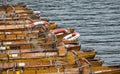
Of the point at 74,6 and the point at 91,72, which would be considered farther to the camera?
the point at 74,6

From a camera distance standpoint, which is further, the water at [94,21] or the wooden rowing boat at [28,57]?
the water at [94,21]

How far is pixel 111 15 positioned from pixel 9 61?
6279 cm

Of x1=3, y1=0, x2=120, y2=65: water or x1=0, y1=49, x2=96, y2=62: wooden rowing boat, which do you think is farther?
x1=3, y1=0, x2=120, y2=65: water

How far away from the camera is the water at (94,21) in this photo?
208 ft

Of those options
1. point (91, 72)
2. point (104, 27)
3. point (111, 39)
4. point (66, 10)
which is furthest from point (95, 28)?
point (91, 72)

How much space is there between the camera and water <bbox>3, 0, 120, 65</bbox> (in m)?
63.3

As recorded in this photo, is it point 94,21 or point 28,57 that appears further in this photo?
point 94,21

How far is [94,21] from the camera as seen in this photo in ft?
301

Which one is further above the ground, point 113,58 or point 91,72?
point 91,72

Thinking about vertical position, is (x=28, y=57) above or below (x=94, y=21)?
above

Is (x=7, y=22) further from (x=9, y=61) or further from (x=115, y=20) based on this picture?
(x=115, y=20)

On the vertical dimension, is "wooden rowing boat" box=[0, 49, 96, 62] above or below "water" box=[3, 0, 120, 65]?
above

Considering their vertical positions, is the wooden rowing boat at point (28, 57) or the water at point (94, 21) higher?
the wooden rowing boat at point (28, 57)

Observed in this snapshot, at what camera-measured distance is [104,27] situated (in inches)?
3285
